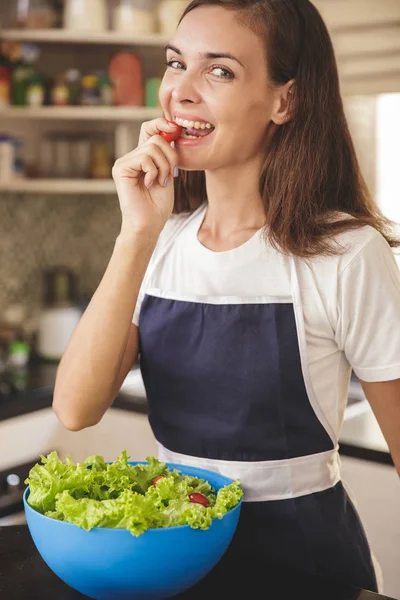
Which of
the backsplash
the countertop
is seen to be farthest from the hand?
the backsplash

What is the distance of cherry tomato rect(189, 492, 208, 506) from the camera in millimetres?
1057

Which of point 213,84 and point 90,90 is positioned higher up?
point 213,84

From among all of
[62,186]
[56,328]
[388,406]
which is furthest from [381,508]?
[62,186]

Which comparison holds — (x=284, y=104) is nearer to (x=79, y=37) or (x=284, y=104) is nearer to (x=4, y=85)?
(x=79, y=37)

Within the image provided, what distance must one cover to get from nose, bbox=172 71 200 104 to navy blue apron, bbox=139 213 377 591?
337mm

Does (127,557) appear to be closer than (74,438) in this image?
Yes

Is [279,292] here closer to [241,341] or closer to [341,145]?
[241,341]

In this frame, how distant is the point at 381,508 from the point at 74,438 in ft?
3.38

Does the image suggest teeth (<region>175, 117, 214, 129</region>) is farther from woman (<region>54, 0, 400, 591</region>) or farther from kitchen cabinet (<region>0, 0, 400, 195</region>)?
kitchen cabinet (<region>0, 0, 400, 195</region>)

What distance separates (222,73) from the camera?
52.6 inches

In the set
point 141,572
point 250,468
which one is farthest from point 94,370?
point 141,572

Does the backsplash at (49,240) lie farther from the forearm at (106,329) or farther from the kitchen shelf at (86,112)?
the forearm at (106,329)

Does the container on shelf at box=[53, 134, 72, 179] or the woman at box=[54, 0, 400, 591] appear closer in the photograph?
the woman at box=[54, 0, 400, 591]

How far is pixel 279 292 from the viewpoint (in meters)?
1.38
